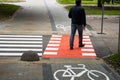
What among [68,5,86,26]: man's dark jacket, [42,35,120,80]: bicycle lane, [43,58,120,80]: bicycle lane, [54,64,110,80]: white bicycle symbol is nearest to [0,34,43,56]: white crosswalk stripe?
[42,35,120,80]: bicycle lane

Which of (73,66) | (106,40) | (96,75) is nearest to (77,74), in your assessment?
(96,75)

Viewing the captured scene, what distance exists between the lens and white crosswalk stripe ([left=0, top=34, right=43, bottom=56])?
46.0 ft

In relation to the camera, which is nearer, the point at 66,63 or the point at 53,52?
the point at 66,63

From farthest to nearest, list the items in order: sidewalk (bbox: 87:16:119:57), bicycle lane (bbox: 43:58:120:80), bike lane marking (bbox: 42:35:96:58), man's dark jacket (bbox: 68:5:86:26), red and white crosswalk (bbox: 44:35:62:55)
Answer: sidewalk (bbox: 87:16:119:57) → man's dark jacket (bbox: 68:5:86:26) → red and white crosswalk (bbox: 44:35:62:55) → bike lane marking (bbox: 42:35:96:58) → bicycle lane (bbox: 43:58:120:80)

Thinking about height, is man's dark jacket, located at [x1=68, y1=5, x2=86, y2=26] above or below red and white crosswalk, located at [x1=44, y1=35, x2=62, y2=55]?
above

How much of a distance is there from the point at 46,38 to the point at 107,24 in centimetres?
781

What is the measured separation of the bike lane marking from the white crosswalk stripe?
41 centimetres

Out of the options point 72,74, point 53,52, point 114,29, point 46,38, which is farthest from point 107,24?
point 72,74

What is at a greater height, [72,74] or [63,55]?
[72,74]

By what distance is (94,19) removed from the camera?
90.9 ft

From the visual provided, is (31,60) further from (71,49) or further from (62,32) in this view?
(62,32)

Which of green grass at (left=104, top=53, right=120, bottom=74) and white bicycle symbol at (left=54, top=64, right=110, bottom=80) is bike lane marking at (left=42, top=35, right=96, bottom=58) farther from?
white bicycle symbol at (left=54, top=64, right=110, bottom=80)

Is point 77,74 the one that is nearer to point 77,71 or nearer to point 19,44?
point 77,71

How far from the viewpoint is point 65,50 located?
1445 cm
